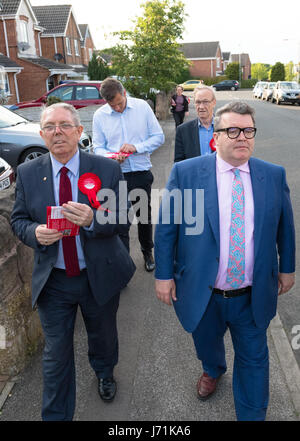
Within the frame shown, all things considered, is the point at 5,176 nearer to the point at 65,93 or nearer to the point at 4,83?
the point at 65,93

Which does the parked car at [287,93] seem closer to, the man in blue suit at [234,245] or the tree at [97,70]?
the tree at [97,70]

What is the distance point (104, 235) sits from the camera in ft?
8.80

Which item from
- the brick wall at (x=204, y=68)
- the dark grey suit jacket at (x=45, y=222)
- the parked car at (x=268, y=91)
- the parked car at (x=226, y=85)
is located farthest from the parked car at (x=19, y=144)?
the brick wall at (x=204, y=68)

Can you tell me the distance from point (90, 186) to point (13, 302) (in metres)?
1.37

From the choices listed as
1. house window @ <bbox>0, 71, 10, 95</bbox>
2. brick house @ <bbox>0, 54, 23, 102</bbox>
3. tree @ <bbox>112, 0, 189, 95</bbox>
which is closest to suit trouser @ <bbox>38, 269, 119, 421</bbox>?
tree @ <bbox>112, 0, 189, 95</bbox>

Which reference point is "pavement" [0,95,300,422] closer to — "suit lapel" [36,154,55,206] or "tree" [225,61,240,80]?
"suit lapel" [36,154,55,206]

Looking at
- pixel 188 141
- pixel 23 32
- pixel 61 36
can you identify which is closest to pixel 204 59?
pixel 61 36

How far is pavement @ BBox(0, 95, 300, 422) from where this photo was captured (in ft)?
9.93

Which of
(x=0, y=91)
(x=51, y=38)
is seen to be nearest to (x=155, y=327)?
(x=0, y=91)

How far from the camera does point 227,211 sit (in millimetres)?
2516

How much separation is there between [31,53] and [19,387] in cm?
3498

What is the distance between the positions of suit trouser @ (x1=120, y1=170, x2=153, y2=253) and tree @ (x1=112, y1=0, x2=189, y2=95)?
13.5 m

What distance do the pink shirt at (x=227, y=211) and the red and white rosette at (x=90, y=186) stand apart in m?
0.75

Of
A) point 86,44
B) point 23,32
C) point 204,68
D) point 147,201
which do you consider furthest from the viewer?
point 204,68
